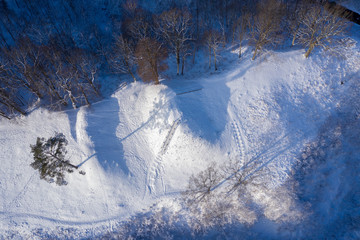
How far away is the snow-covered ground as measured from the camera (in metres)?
22.1

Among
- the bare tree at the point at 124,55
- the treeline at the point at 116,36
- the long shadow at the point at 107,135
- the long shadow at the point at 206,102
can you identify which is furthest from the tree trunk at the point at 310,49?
the long shadow at the point at 107,135

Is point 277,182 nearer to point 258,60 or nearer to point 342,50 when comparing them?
point 258,60

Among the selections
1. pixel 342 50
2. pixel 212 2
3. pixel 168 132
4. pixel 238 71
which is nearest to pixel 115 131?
pixel 168 132

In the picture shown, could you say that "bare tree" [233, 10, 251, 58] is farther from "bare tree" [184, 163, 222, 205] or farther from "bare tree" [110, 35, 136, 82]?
"bare tree" [184, 163, 222, 205]

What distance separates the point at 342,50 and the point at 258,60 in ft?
46.4

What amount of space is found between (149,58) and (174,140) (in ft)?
41.3

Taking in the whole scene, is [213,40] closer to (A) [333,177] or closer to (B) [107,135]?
(B) [107,135]

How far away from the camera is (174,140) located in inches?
951

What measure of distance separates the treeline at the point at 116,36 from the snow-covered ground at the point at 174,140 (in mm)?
3424

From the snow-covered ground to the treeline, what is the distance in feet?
11.2

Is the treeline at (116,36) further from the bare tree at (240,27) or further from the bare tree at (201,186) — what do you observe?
the bare tree at (201,186)

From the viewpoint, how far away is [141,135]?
26.2 m

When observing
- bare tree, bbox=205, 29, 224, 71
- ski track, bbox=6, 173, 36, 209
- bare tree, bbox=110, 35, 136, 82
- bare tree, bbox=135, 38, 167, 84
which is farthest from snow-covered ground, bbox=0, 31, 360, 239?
bare tree, bbox=205, 29, 224, 71

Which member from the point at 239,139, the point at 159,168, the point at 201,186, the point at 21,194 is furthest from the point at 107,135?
the point at 239,139
